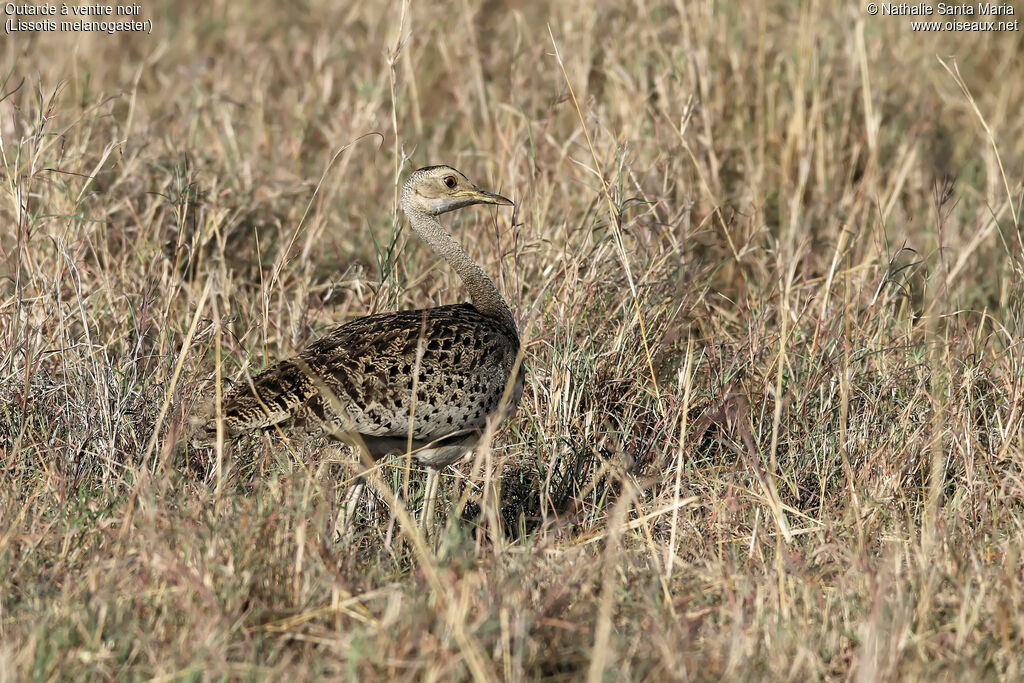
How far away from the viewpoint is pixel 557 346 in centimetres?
479

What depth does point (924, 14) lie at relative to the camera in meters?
7.58

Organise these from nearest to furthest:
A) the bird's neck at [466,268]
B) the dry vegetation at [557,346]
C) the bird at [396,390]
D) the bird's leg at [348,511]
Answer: the dry vegetation at [557,346] → the bird's leg at [348,511] → the bird at [396,390] → the bird's neck at [466,268]

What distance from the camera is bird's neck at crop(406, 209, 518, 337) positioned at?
4684 millimetres

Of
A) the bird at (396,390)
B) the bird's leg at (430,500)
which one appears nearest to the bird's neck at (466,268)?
the bird at (396,390)

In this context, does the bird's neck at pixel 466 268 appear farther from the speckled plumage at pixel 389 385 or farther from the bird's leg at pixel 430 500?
the bird's leg at pixel 430 500

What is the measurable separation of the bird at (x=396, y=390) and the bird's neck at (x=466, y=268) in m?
0.14

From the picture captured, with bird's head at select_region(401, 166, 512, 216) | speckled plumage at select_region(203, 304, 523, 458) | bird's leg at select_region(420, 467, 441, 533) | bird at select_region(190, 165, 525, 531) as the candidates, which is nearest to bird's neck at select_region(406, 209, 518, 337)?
bird's head at select_region(401, 166, 512, 216)

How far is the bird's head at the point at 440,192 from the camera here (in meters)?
4.76

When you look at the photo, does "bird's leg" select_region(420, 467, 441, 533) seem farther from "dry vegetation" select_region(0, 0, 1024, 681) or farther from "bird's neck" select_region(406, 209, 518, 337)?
"bird's neck" select_region(406, 209, 518, 337)

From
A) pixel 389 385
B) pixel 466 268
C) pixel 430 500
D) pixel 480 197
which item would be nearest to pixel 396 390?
pixel 389 385

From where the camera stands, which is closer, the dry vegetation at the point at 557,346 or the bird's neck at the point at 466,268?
the dry vegetation at the point at 557,346

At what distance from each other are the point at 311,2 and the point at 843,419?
19.5ft

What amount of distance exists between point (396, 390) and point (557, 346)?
37.0 inches

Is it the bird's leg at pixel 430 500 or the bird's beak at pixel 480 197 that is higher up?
the bird's beak at pixel 480 197
